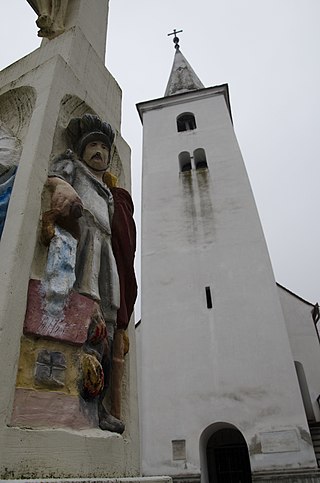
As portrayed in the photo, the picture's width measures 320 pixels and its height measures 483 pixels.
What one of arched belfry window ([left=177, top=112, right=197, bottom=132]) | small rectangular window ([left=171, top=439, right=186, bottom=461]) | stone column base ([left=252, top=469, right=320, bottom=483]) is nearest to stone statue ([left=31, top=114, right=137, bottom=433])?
A: stone column base ([left=252, top=469, right=320, bottom=483])

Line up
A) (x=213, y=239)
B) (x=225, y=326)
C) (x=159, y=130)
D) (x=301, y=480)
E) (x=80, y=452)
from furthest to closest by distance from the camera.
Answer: (x=159, y=130) < (x=213, y=239) < (x=225, y=326) < (x=301, y=480) < (x=80, y=452)

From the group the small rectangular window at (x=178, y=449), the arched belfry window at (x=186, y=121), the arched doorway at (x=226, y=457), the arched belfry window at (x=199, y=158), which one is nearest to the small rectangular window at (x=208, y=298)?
the arched doorway at (x=226, y=457)

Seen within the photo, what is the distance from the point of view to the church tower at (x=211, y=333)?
9.23m

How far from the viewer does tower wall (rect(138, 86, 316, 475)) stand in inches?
364

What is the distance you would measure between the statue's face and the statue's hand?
41 cm

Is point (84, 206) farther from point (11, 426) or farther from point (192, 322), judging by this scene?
point (192, 322)

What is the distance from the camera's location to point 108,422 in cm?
160

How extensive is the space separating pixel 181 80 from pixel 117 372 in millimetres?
19815

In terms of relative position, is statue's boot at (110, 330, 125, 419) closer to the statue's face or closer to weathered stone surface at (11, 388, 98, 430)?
weathered stone surface at (11, 388, 98, 430)

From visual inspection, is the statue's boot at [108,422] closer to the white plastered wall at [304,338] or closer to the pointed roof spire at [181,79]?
the white plastered wall at [304,338]

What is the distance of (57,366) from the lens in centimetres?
142

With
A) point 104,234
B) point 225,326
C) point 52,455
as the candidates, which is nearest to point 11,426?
point 52,455

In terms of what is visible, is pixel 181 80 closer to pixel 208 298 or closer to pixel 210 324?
pixel 208 298

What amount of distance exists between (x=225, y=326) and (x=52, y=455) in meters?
9.81
